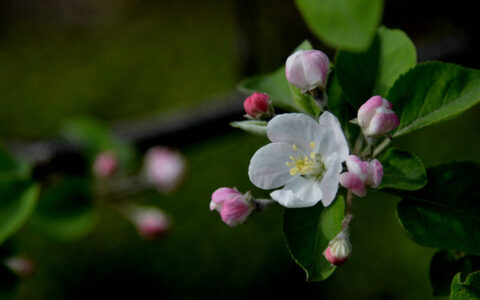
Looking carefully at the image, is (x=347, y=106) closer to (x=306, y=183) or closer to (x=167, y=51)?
(x=306, y=183)

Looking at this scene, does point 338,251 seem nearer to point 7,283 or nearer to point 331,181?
point 331,181

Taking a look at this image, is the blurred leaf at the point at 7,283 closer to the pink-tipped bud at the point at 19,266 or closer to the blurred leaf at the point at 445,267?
the pink-tipped bud at the point at 19,266

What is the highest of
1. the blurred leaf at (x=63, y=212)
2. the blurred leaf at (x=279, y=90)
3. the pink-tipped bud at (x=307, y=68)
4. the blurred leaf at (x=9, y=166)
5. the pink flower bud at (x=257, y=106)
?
the pink-tipped bud at (x=307, y=68)

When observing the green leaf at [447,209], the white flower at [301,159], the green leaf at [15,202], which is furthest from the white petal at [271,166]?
the green leaf at [15,202]

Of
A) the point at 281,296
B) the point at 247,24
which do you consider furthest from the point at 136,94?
the point at 281,296

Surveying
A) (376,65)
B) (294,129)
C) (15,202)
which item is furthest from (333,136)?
(15,202)

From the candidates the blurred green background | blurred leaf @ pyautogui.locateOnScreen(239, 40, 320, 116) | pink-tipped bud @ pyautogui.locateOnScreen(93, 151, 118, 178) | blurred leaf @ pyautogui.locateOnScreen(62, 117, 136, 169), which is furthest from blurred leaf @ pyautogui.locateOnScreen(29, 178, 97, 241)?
blurred leaf @ pyautogui.locateOnScreen(239, 40, 320, 116)
